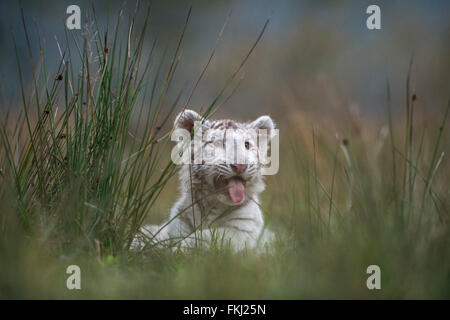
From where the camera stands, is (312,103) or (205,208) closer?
(205,208)

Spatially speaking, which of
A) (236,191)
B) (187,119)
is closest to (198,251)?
(236,191)

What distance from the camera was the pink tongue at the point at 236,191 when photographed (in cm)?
418

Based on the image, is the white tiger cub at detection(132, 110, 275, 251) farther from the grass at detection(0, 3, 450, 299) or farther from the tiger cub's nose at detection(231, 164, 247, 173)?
the grass at detection(0, 3, 450, 299)

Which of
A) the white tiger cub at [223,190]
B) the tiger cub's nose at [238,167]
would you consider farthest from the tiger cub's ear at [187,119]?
the tiger cub's nose at [238,167]

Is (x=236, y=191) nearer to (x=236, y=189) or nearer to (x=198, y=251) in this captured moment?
(x=236, y=189)

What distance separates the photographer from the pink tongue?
164 inches

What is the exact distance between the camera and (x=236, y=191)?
4207 millimetres

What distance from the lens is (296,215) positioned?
346 cm

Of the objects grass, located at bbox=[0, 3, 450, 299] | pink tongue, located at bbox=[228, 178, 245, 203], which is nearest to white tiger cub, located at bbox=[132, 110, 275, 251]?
pink tongue, located at bbox=[228, 178, 245, 203]

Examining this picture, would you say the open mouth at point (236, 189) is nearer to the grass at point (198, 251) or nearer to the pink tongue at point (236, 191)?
the pink tongue at point (236, 191)

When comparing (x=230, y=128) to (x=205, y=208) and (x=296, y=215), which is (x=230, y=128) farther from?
(x=296, y=215)

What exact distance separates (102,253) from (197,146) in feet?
5.08
